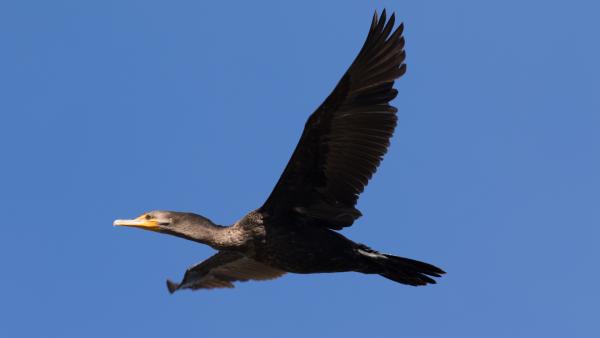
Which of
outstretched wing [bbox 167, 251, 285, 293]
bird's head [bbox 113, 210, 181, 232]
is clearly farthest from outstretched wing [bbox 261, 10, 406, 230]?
outstretched wing [bbox 167, 251, 285, 293]

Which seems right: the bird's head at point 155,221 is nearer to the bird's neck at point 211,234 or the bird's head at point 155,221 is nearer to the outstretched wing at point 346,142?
the bird's neck at point 211,234

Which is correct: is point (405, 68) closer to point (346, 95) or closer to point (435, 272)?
point (346, 95)

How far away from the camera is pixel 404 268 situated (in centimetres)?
982

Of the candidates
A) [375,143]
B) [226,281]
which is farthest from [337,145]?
[226,281]

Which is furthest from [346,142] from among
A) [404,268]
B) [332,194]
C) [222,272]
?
[222,272]

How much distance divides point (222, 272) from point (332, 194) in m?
2.95

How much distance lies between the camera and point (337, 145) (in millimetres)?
9828

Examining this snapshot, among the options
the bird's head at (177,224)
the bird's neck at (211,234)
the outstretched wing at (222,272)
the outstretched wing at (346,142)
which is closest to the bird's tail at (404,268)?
the outstretched wing at (346,142)

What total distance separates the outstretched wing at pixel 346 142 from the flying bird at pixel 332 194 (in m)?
0.01

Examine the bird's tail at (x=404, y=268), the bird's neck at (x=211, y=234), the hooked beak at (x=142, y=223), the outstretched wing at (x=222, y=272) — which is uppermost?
the outstretched wing at (x=222, y=272)

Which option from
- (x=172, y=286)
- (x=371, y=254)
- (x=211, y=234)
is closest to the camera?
(x=371, y=254)

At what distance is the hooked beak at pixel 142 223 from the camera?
9.95m

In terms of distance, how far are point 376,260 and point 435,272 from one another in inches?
24.6

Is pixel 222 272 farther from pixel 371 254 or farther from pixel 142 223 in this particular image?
pixel 371 254
